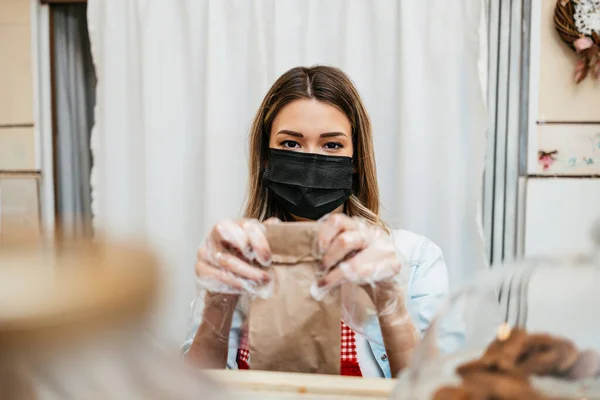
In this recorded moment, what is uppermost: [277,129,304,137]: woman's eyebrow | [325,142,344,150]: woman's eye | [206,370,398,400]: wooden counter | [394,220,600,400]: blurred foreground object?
[277,129,304,137]: woman's eyebrow

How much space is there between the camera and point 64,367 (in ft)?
0.67

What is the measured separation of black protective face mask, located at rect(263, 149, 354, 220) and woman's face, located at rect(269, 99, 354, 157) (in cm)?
2

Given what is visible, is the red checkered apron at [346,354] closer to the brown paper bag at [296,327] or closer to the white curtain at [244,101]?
the brown paper bag at [296,327]

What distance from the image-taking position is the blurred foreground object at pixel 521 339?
0.30 metres

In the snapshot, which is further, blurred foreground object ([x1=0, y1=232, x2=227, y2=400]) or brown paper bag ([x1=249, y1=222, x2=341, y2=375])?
brown paper bag ([x1=249, y1=222, x2=341, y2=375])

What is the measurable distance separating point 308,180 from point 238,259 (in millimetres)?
441

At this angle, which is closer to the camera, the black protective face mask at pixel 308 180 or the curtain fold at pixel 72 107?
the black protective face mask at pixel 308 180

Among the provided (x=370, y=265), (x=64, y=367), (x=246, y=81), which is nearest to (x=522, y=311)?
(x=370, y=265)

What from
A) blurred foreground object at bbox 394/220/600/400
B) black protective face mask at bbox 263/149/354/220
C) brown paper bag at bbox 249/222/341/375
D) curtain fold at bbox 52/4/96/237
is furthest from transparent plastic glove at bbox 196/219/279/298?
curtain fold at bbox 52/4/96/237

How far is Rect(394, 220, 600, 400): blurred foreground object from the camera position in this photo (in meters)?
0.30

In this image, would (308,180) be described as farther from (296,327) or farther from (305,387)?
(305,387)

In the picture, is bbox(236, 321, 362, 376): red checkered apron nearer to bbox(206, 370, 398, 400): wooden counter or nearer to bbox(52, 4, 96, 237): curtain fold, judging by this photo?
bbox(206, 370, 398, 400): wooden counter

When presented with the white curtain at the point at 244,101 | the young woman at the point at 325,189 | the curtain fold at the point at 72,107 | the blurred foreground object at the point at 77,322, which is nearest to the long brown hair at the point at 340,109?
the young woman at the point at 325,189

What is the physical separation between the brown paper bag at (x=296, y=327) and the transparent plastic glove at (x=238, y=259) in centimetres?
2
